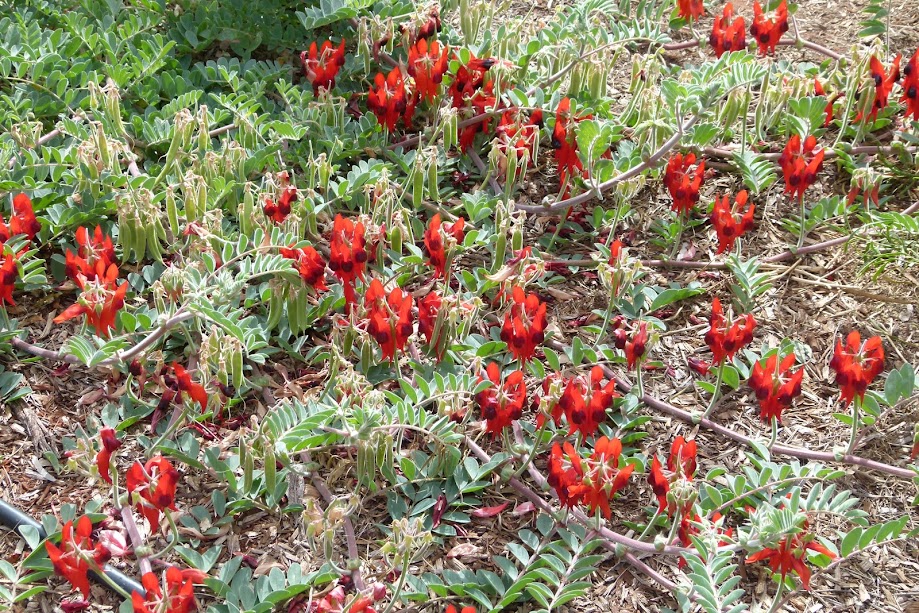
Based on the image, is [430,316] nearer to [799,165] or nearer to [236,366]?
[236,366]

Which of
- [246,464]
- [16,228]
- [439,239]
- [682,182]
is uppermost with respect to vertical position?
[16,228]

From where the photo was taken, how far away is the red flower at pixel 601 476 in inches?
90.2

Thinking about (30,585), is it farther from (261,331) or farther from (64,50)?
(64,50)

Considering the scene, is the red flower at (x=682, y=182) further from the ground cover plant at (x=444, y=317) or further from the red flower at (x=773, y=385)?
the red flower at (x=773, y=385)

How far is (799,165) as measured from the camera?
312 centimetres

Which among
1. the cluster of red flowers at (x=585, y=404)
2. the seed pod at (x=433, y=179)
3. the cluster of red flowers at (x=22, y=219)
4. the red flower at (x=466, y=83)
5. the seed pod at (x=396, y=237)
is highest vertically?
the cluster of red flowers at (x=22, y=219)

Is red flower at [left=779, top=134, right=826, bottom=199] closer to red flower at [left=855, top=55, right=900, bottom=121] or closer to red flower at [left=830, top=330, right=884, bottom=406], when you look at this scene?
red flower at [left=855, top=55, right=900, bottom=121]

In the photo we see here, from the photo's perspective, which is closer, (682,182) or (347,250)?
(347,250)

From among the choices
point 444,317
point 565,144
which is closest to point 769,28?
point 565,144

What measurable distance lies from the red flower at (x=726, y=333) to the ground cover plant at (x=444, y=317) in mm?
13

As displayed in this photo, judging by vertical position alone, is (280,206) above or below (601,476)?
above

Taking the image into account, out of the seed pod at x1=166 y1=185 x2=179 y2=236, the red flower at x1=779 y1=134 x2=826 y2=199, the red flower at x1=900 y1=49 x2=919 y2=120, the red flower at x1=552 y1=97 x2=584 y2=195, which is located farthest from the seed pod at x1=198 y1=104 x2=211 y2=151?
the red flower at x1=900 y1=49 x2=919 y2=120

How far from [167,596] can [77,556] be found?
239 millimetres

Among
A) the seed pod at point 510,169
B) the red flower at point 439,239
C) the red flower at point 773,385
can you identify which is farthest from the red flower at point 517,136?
the red flower at point 773,385
